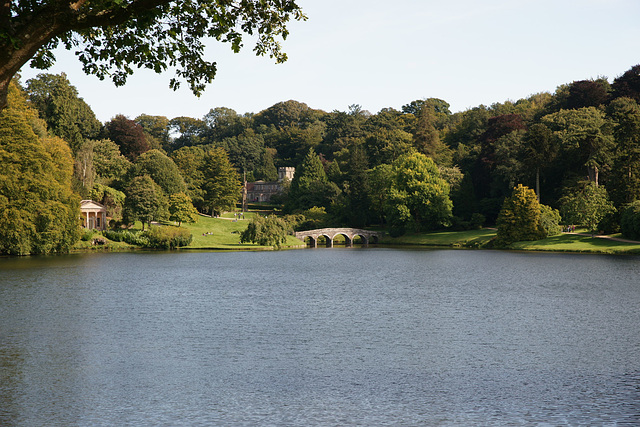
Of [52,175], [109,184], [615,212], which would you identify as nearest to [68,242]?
[52,175]

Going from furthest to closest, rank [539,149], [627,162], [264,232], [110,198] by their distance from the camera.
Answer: [539,149]
[110,198]
[264,232]
[627,162]

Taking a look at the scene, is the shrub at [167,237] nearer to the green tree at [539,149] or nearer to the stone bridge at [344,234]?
the stone bridge at [344,234]

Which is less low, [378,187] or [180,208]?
[378,187]

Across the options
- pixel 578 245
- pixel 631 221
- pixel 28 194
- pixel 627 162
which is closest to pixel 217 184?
pixel 28 194

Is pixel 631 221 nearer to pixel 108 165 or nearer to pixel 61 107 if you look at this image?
pixel 108 165

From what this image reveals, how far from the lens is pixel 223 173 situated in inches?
4446

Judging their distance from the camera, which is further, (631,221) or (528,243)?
(528,243)

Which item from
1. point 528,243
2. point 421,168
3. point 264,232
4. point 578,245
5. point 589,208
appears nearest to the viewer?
point 578,245

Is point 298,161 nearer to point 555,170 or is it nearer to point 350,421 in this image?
point 555,170

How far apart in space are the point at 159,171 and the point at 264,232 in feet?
76.7

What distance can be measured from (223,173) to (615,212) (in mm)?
65561

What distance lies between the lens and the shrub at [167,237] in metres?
78.7

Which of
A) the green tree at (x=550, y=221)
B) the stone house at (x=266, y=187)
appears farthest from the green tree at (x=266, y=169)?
the green tree at (x=550, y=221)

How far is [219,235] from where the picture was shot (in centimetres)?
9006
